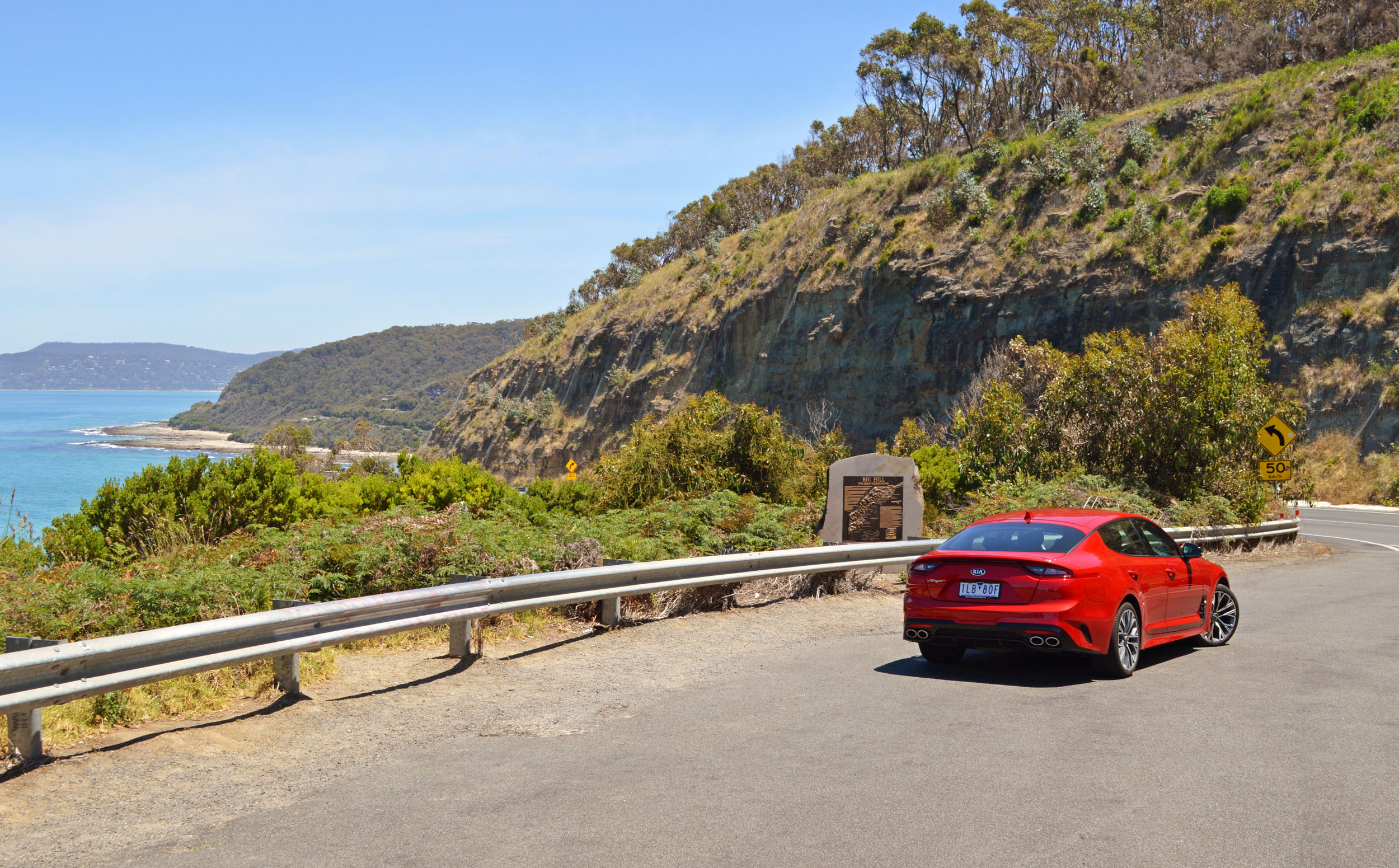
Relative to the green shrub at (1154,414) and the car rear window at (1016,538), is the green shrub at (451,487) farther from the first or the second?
the green shrub at (1154,414)

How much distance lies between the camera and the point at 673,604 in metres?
11.5

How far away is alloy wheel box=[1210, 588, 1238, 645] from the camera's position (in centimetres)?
1066

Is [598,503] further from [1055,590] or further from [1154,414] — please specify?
[1055,590]

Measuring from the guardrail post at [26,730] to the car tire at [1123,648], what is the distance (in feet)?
23.7

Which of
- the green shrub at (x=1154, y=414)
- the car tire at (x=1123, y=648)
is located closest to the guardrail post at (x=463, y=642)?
the car tire at (x=1123, y=648)

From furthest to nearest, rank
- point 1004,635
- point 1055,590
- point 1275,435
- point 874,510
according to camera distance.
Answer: point 1275,435 < point 874,510 < point 1004,635 < point 1055,590

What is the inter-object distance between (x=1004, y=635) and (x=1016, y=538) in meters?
0.97

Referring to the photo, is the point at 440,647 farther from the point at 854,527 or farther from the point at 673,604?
the point at 854,527

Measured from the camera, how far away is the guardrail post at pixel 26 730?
557 centimetres

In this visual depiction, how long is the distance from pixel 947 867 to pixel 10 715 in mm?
4642

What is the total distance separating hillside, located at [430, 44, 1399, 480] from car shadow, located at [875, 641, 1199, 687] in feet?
127

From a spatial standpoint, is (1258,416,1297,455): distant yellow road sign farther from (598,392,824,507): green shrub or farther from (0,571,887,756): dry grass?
(0,571,887,756): dry grass

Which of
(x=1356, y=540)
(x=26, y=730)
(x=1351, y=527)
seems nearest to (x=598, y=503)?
(x=26, y=730)

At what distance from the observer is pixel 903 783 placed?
5.66 meters
